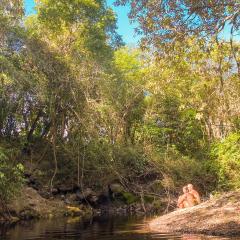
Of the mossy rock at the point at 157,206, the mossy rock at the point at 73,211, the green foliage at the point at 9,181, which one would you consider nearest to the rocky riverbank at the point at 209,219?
the green foliage at the point at 9,181

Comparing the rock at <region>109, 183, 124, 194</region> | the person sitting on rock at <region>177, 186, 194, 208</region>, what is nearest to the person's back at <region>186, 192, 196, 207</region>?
the person sitting on rock at <region>177, 186, 194, 208</region>

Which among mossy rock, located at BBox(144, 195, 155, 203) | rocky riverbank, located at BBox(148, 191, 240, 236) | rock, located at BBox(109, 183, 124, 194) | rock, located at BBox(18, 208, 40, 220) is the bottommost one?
rocky riverbank, located at BBox(148, 191, 240, 236)

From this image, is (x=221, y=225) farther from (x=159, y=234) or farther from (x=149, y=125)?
(x=149, y=125)

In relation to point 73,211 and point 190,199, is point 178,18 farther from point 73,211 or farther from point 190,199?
point 73,211

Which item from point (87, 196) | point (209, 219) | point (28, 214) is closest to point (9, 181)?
point (28, 214)

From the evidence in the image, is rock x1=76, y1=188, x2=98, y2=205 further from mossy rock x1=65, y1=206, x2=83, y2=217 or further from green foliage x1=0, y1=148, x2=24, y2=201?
green foliage x1=0, y1=148, x2=24, y2=201

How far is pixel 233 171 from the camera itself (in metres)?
25.2

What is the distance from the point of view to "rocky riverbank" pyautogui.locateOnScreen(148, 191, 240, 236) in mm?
12094

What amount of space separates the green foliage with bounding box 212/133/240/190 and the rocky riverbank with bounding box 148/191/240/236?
1100cm

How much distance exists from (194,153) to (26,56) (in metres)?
13.9

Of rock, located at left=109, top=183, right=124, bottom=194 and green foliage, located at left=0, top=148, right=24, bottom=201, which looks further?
rock, located at left=109, top=183, right=124, bottom=194

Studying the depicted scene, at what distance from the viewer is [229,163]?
2567 centimetres

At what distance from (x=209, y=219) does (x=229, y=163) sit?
13489 mm

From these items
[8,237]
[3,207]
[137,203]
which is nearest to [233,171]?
[137,203]
